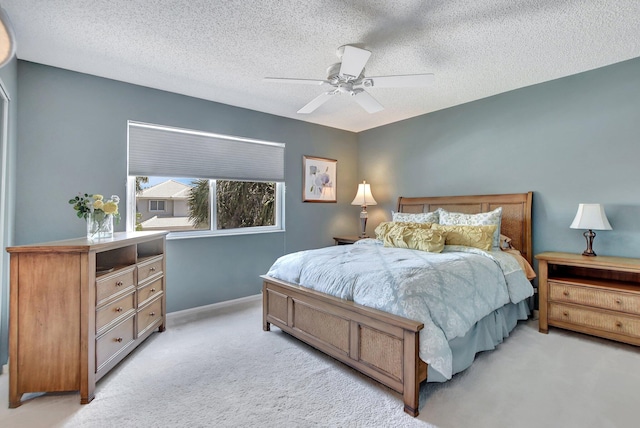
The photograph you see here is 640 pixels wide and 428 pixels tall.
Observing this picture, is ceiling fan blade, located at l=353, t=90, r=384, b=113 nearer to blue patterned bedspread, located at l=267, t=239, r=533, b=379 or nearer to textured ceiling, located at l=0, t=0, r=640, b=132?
textured ceiling, located at l=0, t=0, r=640, b=132

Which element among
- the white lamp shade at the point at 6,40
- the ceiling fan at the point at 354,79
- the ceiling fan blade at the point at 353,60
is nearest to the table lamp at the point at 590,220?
the ceiling fan at the point at 354,79

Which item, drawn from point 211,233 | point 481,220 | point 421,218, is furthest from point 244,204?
point 481,220

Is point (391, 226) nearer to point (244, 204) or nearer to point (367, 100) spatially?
point (367, 100)

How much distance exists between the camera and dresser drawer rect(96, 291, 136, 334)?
2078 millimetres

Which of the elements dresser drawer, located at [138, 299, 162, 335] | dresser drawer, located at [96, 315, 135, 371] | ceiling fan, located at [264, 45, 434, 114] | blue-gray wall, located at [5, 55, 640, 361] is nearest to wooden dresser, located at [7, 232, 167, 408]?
dresser drawer, located at [96, 315, 135, 371]

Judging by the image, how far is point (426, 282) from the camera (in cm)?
207

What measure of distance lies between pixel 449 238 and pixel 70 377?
328cm

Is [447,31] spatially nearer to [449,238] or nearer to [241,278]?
[449,238]

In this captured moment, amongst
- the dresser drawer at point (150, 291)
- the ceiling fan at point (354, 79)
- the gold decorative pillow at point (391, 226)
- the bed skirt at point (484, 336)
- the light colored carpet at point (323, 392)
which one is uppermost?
the ceiling fan at point (354, 79)

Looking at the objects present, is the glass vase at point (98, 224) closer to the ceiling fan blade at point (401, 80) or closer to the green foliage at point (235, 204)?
the green foliage at point (235, 204)

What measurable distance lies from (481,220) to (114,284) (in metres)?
3.47

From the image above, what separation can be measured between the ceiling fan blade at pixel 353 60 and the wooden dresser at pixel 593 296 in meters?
2.44

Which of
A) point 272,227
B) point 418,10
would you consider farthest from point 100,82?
point 418,10

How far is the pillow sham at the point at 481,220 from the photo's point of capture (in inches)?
127
